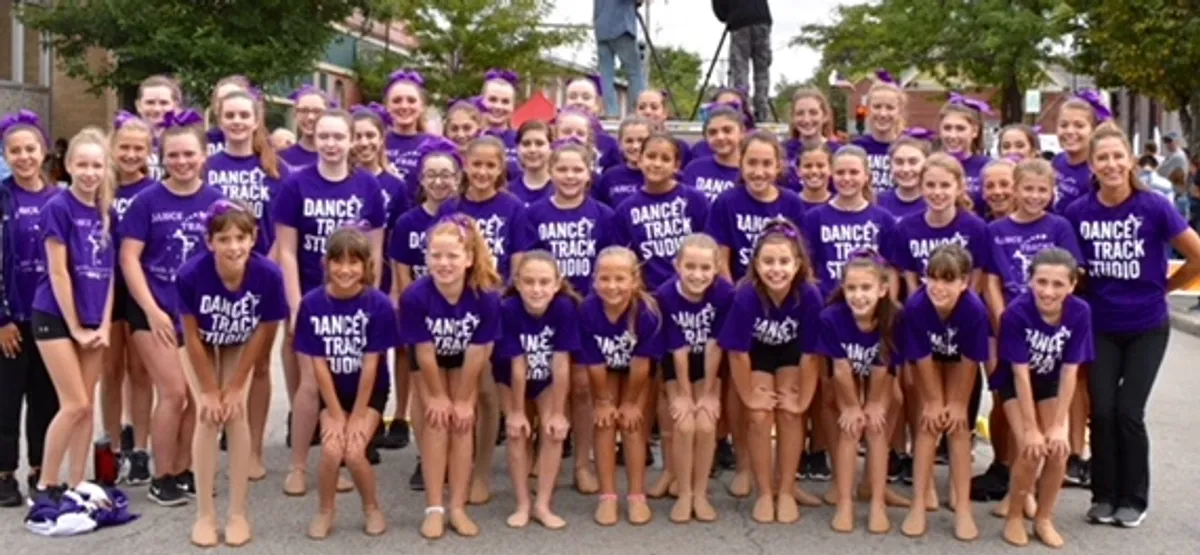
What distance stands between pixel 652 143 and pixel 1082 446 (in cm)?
281

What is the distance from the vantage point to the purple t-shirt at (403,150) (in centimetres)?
833

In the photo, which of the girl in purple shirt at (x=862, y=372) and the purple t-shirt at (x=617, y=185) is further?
the purple t-shirt at (x=617, y=185)

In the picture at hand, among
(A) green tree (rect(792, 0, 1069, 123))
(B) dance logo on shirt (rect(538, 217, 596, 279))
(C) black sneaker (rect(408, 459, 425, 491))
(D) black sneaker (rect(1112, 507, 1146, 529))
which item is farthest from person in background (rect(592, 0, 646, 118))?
(A) green tree (rect(792, 0, 1069, 123))

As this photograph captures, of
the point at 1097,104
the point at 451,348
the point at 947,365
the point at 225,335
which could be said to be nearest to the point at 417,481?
the point at 451,348

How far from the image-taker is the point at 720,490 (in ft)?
24.8

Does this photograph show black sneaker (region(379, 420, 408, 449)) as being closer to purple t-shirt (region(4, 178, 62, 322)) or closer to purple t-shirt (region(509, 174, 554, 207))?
purple t-shirt (region(509, 174, 554, 207))

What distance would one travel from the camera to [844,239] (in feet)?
23.6

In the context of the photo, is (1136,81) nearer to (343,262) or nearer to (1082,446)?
(1082,446)

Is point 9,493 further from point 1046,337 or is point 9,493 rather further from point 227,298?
point 1046,337

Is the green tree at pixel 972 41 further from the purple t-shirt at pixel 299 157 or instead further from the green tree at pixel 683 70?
the purple t-shirt at pixel 299 157

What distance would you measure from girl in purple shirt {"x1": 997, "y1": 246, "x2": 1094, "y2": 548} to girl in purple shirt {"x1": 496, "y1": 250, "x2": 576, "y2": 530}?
6.64 ft

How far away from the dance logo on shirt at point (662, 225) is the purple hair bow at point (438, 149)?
964mm

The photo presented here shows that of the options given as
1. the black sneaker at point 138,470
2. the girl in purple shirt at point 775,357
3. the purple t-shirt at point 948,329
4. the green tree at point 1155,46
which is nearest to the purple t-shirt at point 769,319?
the girl in purple shirt at point 775,357

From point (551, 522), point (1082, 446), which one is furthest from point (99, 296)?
point (1082, 446)
